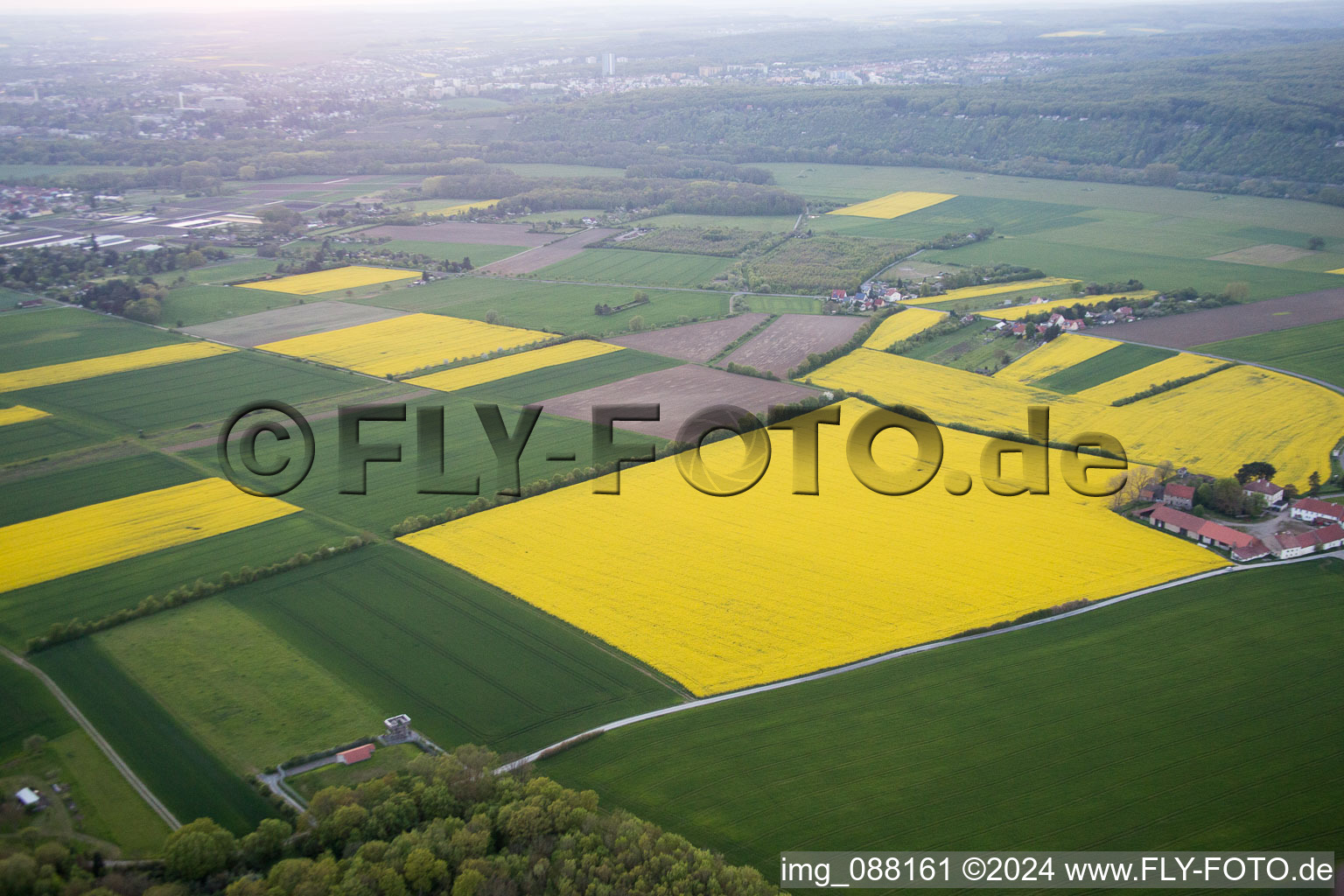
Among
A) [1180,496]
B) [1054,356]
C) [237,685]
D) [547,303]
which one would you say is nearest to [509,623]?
[237,685]

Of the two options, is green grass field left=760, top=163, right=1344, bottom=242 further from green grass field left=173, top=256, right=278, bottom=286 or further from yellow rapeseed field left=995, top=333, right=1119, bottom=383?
green grass field left=173, top=256, right=278, bottom=286

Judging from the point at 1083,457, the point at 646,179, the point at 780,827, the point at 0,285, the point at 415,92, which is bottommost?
the point at 780,827

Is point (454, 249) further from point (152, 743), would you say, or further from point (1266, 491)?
point (1266, 491)

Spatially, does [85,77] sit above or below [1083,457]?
above

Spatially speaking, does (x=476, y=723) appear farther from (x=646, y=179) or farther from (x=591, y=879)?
(x=646, y=179)

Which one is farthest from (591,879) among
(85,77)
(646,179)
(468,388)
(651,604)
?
(85,77)

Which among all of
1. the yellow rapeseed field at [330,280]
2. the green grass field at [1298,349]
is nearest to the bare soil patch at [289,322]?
the yellow rapeseed field at [330,280]

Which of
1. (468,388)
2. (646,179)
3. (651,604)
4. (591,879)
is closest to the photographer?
(591,879)
